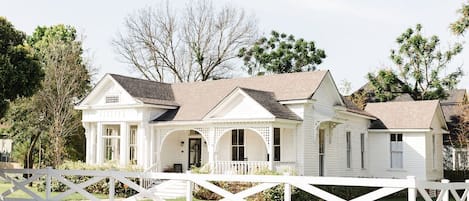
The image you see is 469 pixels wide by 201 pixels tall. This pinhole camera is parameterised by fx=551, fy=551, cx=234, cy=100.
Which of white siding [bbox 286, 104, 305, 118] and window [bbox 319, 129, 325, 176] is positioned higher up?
white siding [bbox 286, 104, 305, 118]

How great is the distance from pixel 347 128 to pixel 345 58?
12202mm

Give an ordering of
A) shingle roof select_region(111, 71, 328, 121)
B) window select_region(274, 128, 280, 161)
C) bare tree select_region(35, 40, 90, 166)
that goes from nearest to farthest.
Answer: window select_region(274, 128, 280, 161) < shingle roof select_region(111, 71, 328, 121) < bare tree select_region(35, 40, 90, 166)

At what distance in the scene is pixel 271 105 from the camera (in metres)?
23.2

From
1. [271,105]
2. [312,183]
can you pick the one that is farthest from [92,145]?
[312,183]

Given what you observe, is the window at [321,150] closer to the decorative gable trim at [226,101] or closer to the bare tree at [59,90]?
the decorative gable trim at [226,101]

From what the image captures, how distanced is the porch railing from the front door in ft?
11.9

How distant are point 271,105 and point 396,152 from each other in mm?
8945

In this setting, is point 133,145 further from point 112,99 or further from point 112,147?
point 112,99

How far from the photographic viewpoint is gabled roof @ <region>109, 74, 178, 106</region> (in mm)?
26869

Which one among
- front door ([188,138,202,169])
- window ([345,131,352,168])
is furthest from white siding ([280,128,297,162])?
window ([345,131,352,168])

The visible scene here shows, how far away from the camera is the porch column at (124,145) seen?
26562 mm

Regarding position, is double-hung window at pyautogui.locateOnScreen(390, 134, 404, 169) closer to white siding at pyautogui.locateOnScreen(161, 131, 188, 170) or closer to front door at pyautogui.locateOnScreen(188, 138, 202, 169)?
front door at pyautogui.locateOnScreen(188, 138, 202, 169)

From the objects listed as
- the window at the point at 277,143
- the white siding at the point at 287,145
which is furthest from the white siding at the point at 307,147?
the window at the point at 277,143

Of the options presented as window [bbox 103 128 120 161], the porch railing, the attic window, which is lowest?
the porch railing
